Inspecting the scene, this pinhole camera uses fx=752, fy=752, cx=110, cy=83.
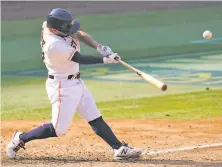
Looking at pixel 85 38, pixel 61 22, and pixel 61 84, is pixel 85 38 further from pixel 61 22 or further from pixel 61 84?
pixel 61 84

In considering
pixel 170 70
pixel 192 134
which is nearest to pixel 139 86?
pixel 170 70

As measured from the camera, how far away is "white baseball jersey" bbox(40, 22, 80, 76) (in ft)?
27.2

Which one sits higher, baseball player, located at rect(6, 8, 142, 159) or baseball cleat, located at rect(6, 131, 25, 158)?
baseball player, located at rect(6, 8, 142, 159)

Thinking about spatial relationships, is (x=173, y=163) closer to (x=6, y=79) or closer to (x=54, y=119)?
(x=54, y=119)

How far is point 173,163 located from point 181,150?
786mm

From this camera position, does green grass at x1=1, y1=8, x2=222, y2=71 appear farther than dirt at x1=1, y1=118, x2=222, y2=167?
Yes

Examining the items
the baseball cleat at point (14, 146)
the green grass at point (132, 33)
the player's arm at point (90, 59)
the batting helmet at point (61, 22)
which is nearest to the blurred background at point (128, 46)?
the green grass at point (132, 33)

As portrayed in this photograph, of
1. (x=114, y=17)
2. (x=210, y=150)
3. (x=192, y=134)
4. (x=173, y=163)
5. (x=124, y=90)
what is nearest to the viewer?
(x=173, y=163)

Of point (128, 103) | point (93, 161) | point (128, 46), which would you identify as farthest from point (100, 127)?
→ point (128, 46)

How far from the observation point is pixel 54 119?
8.49 meters

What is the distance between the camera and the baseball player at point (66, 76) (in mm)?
8305

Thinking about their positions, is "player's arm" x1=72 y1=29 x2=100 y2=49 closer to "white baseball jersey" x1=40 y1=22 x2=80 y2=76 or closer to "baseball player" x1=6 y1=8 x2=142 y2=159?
"baseball player" x1=6 y1=8 x2=142 y2=159

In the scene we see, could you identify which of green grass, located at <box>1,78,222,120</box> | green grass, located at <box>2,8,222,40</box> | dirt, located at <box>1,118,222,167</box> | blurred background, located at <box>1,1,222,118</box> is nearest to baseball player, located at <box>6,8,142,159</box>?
dirt, located at <box>1,118,222,167</box>

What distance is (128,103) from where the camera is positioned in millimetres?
13312
